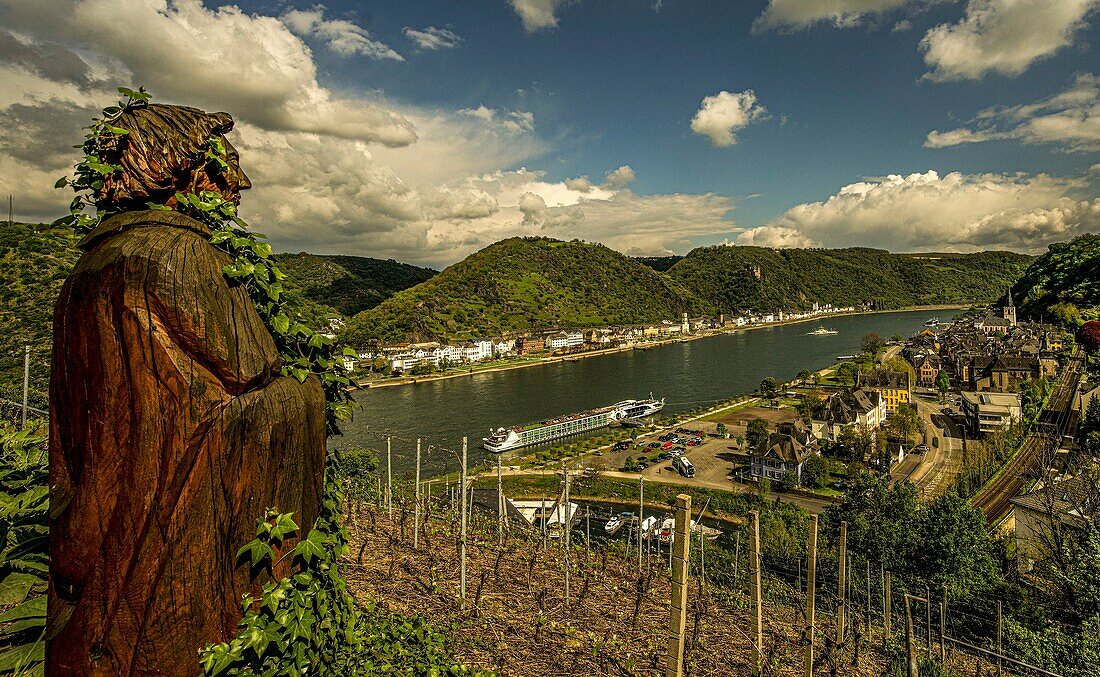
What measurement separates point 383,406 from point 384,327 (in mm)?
45558

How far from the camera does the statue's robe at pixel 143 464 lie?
176 cm

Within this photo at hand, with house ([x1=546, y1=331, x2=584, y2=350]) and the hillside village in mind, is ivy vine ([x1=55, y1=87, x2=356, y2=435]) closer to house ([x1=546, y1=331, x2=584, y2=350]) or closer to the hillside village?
the hillside village

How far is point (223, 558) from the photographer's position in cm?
187

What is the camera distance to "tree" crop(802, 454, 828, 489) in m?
28.7

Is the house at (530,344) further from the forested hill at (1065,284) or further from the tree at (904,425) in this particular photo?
the forested hill at (1065,284)

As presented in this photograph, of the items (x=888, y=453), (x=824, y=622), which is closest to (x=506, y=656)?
(x=824, y=622)

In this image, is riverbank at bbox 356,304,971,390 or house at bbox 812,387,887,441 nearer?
house at bbox 812,387,887,441

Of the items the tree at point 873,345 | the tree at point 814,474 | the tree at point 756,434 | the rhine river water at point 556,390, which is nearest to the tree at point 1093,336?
the tree at point 814,474

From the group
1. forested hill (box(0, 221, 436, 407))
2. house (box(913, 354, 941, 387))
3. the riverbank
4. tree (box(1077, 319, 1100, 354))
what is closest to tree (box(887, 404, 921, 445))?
tree (box(1077, 319, 1100, 354))

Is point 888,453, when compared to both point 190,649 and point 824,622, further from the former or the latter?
point 190,649

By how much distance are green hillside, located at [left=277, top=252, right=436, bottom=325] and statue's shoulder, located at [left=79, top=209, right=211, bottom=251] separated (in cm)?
12157

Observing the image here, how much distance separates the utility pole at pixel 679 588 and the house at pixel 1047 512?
1698cm

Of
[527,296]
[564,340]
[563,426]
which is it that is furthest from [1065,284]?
[527,296]

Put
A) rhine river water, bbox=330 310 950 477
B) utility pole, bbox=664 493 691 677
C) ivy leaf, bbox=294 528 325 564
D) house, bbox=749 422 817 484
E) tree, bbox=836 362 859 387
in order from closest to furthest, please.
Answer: ivy leaf, bbox=294 528 325 564 → utility pole, bbox=664 493 691 677 → house, bbox=749 422 817 484 → rhine river water, bbox=330 310 950 477 → tree, bbox=836 362 859 387
